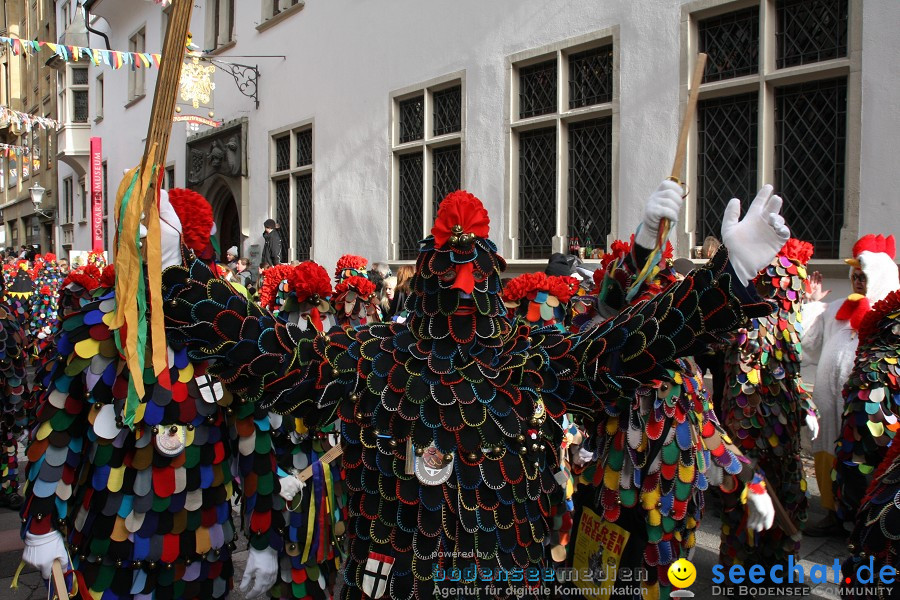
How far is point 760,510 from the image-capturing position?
2975 mm

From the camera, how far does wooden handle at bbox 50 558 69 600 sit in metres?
2.42

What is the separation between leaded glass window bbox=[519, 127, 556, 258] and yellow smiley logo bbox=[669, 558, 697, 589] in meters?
→ 6.64

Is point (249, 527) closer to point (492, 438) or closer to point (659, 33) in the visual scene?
point (492, 438)

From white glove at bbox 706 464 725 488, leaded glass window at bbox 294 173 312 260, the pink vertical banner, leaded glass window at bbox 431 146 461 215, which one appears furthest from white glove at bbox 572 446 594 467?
the pink vertical banner

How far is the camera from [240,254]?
1692 centimetres

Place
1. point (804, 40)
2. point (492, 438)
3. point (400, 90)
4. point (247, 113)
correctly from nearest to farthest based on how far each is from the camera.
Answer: point (492, 438)
point (804, 40)
point (400, 90)
point (247, 113)

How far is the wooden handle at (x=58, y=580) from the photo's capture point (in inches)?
95.3

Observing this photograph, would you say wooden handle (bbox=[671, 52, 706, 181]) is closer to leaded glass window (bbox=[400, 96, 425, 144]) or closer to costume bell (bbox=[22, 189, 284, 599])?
costume bell (bbox=[22, 189, 284, 599])

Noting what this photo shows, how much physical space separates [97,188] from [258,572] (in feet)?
79.4

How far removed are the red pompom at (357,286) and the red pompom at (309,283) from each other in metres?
0.93

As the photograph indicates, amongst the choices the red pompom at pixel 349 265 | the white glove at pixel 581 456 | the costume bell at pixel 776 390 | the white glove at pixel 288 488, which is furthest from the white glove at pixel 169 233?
the red pompom at pixel 349 265

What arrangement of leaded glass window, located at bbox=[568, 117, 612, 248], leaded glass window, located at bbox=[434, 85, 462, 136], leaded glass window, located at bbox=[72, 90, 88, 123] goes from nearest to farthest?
leaded glass window, located at bbox=[568, 117, 612, 248] < leaded glass window, located at bbox=[434, 85, 462, 136] < leaded glass window, located at bbox=[72, 90, 88, 123]

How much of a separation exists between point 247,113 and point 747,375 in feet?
46.5

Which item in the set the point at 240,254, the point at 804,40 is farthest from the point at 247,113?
the point at 804,40
